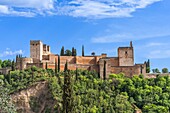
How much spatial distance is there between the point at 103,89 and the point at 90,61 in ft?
26.3

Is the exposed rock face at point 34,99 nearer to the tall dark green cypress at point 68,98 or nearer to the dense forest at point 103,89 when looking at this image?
the dense forest at point 103,89

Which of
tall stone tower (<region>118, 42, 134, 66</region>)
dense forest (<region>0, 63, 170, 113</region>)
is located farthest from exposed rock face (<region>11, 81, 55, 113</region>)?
tall stone tower (<region>118, 42, 134, 66</region>)

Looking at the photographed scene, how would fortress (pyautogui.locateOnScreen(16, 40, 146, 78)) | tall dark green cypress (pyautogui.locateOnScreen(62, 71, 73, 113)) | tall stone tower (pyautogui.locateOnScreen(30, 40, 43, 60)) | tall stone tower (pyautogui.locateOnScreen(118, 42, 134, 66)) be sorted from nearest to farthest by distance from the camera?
tall dark green cypress (pyautogui.locateOnScreen(62, 71, 73, 113)) → fortress (pyautogui.locateOnScreen(16, 40, 146, 78)) → tall stone tower (pyautogui.locateOnScreen(118, 42, 134, 66)) → tall stone tower (pyautogui.locateOnScreen(30, 40, 43, 60))

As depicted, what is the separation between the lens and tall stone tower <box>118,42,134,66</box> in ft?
172

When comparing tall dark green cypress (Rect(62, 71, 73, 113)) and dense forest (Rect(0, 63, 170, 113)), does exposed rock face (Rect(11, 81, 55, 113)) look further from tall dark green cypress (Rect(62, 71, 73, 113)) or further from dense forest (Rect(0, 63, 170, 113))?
tall dark green cypress (Rect(62, 71, 73, 113))

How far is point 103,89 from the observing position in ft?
152

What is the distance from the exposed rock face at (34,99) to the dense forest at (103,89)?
70 centimetres

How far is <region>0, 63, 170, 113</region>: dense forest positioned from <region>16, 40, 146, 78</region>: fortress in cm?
123

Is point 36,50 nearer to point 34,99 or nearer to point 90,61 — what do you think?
point 90,61

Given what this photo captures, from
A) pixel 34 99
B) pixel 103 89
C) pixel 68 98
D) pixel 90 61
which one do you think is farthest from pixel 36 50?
pixel 68 98

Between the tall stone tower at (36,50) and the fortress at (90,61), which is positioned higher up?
the tall stone tower at (36,50)

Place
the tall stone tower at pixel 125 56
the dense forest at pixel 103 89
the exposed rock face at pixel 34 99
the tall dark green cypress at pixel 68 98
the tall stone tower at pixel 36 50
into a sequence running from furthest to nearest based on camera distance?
the tall stone tower at pixel 36 50
the tall stone tower at pixel 125 56
the exposed rock face at pixel 34 99
the dense forest at pixel 103 89
the tall dark green cypress at pixel 68 98

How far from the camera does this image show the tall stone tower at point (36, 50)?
53.4 m

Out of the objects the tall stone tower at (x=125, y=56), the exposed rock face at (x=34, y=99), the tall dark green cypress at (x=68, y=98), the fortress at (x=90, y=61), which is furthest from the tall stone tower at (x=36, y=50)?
the tall dark green cypress at (x=68, y=98)
